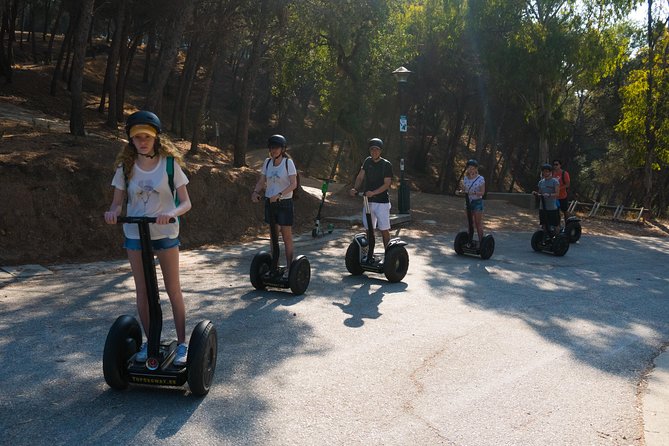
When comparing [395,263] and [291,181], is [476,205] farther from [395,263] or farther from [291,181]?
[291,181]

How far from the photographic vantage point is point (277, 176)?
8391 millimetres

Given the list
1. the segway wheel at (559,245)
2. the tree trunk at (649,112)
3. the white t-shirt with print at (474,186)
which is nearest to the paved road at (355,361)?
the white t-shirt with print at (474,186)

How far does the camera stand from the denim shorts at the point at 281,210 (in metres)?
8.33

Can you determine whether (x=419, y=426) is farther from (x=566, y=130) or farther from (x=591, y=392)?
(x=566, y=130)

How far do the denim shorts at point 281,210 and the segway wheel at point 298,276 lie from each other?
1.70 feet

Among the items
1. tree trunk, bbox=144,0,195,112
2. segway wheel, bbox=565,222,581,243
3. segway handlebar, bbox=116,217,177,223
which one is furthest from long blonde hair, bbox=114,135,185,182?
segway wheel, bbox=565,222,581,243

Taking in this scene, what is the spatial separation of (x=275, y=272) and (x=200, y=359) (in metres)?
4.03

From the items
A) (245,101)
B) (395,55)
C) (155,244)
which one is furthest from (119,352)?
(395,55)

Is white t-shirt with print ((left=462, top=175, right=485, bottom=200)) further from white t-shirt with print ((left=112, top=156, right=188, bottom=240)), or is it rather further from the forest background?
white t-shirt with print ((left=112, top=156, right=188, bottom=240))

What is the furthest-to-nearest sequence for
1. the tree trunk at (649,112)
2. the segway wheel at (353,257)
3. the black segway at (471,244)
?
the tree trunk at (649,112), the black segway at (471,244), the segway wheel at (353,257)

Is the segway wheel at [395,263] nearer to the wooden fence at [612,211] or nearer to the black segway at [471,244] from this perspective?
the black segway at [471,244]

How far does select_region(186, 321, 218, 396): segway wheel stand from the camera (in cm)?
461

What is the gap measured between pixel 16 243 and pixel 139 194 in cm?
724

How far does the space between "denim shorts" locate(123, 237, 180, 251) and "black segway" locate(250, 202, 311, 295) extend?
11.8 feet
